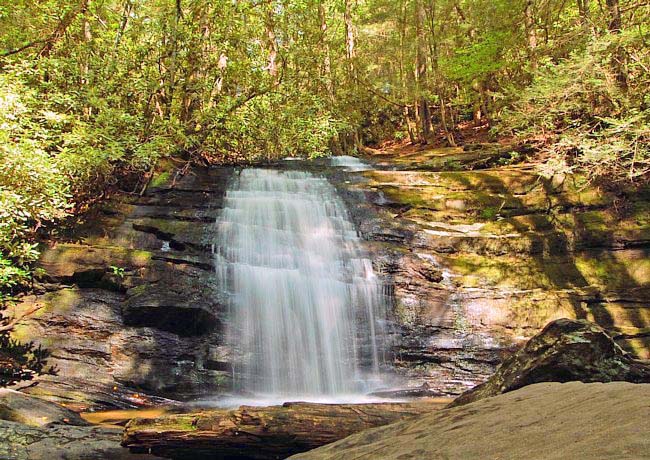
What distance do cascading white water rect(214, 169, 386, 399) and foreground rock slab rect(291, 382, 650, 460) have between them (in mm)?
5927

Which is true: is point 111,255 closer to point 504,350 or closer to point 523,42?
point 504,350

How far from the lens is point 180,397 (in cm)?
826

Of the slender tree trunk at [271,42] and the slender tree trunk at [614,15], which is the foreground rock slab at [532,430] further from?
the slender tree trunk at [271,42]

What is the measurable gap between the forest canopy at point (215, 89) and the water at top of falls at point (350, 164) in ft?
4.36

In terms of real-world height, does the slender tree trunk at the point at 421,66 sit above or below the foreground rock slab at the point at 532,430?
above

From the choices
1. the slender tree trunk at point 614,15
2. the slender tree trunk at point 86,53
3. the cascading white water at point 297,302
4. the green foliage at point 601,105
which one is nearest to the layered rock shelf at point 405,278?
the cascading white water at point 297,302

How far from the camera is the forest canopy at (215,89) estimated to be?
30.7 ft

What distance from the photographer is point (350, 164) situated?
16.6 meters

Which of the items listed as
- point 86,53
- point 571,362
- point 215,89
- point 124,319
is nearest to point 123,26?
point 86,53

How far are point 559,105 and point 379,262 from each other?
20.1 feet

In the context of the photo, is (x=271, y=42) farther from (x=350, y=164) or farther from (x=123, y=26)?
(x=123, y=26)

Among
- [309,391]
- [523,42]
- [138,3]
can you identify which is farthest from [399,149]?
[309,391]

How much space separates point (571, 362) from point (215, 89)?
13.5 meters

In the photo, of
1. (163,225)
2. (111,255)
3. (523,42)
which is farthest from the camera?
(523,42)
